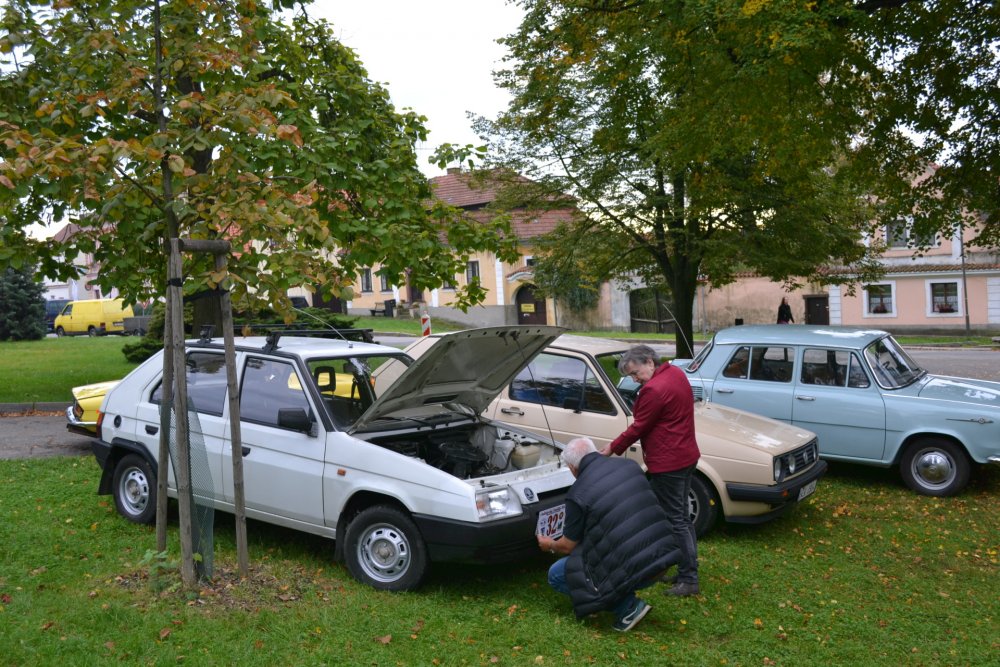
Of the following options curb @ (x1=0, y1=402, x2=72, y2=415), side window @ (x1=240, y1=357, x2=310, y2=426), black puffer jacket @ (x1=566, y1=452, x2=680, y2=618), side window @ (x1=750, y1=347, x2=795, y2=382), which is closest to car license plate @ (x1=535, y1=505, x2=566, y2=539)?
black puffer jacket @ (x1=566, y1=452, x2=680, y2=618)

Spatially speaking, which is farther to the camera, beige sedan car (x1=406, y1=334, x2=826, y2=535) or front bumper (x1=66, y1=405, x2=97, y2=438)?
front bumper (x1=66, y1=405, x2=97, y2=438)

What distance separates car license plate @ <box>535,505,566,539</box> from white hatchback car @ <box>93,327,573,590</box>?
0.01m

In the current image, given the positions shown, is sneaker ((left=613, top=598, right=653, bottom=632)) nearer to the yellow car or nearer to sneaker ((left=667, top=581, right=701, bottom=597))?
sneaker ((left=667, top=581, right=701, bottom=597))

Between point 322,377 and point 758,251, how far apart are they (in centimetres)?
1159

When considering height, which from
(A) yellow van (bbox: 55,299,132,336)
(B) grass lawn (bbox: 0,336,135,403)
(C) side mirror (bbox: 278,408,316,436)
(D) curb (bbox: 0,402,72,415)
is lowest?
(D) curb (bbox: 0,402,72,415)

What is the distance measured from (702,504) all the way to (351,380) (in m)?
3.14

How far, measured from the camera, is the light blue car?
27.9 feet

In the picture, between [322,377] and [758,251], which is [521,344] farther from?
[758,251]

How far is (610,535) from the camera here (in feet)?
15.8

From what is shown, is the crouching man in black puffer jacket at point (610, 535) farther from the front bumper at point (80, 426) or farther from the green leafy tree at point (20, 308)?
the green leafy tree at point (20, 308)

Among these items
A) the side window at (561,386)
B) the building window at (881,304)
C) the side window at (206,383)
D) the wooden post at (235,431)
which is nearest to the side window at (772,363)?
the side window at (561,386)

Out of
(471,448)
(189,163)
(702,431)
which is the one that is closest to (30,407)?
(189,163)

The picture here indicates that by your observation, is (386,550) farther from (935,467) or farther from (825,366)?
(935,467)

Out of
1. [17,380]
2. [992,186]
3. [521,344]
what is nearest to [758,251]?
[992,186]
